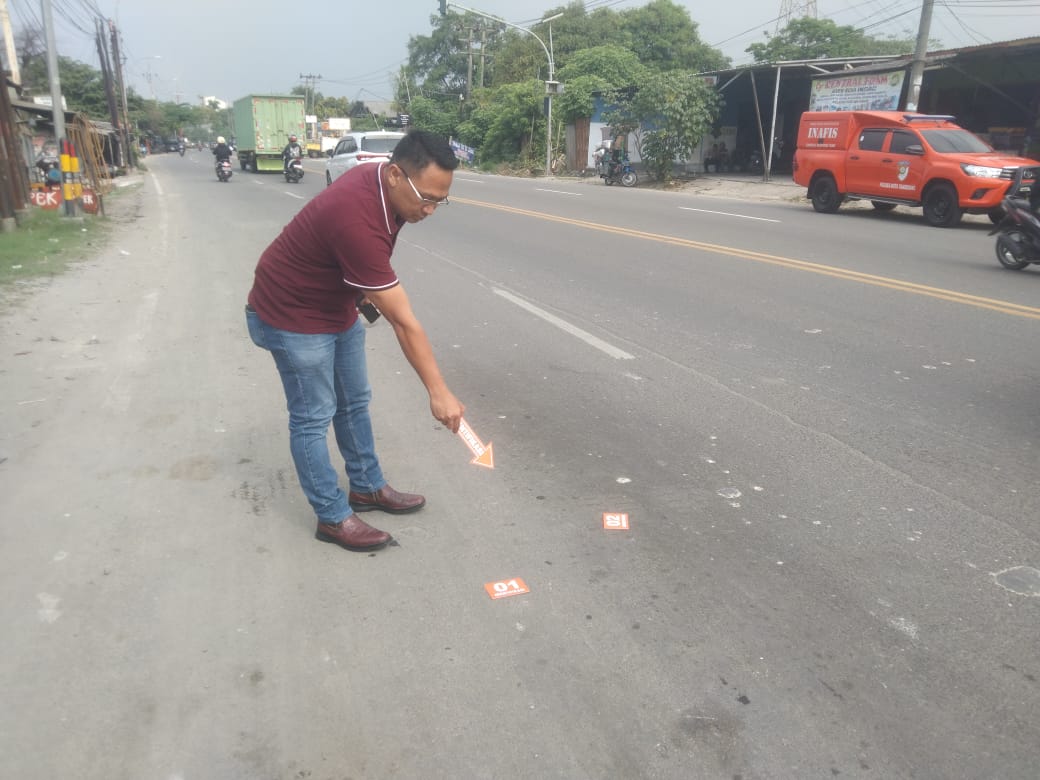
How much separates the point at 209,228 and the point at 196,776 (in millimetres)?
14652

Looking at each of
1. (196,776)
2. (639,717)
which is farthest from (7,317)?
(639,717)

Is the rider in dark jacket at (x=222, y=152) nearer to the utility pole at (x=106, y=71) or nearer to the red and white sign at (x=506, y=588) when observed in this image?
the utility pole at (x=106, y=71)

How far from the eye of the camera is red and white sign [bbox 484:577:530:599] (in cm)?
304

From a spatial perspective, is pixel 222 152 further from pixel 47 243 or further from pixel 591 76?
pixel 47 243

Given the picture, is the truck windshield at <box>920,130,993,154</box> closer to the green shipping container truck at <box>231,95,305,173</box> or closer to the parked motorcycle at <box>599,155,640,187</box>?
the parked motorcycle at <box>599,155,640,187</box>

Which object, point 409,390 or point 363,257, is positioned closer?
point 363,257

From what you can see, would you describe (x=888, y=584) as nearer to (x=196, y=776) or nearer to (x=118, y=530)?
(x=196, y=776)

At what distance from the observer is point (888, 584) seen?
310 centimetres

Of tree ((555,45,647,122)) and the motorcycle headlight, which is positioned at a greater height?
tree ((555,45,647,122))

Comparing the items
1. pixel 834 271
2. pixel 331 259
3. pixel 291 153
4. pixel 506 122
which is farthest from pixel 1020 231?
pixel 506 122

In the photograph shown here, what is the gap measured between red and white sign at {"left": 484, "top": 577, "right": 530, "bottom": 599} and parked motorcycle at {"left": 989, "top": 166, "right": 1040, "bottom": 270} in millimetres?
8682

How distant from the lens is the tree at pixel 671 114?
25.9 metres

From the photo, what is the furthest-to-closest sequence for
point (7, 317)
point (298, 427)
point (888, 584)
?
1. point (7, 317)
2. point (298, 427)
3. point (888, 584)

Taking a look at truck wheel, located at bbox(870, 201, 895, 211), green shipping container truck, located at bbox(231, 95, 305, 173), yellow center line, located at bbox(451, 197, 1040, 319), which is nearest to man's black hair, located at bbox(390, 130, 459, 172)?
yellow center line, located at bbox(451, 197, 1040, 319)
